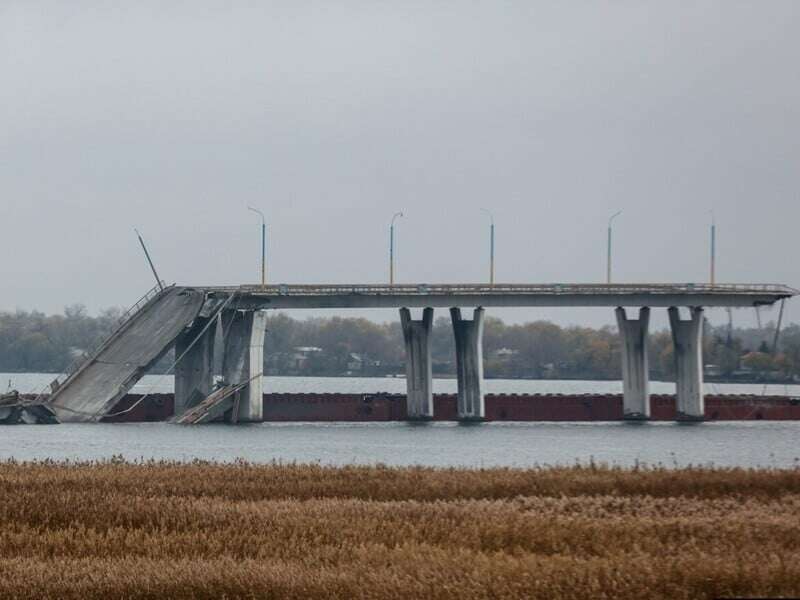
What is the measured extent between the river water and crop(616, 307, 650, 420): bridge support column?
2029 millimetres

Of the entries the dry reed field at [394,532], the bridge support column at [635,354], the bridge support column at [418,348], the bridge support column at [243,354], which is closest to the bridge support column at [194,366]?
the bridge support column at [243,354]

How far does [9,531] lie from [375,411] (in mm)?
73801

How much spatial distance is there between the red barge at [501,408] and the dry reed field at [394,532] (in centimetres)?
5784

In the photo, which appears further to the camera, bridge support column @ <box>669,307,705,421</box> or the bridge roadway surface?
bridge support column @ <box>669,307,705,421</box>

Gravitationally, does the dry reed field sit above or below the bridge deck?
below

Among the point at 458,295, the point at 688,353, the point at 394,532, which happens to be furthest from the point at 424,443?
the point at 394,532

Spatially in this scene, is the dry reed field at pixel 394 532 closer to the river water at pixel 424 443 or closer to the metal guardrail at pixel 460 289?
the river water at pixel 424 443

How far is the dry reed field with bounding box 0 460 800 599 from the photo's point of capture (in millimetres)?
23484

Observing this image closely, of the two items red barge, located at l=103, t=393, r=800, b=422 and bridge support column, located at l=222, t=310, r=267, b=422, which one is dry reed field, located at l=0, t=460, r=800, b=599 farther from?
red barge, located at l=103, t=393, r=800, b=422

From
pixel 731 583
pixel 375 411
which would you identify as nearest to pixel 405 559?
pixel 731 583

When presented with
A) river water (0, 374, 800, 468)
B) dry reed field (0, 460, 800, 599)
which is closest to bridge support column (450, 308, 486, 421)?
river water (0, 374, 800, 468)

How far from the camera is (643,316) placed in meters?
99.6

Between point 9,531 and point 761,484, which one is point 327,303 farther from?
point 9,531

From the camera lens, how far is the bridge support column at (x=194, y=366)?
95812mm
